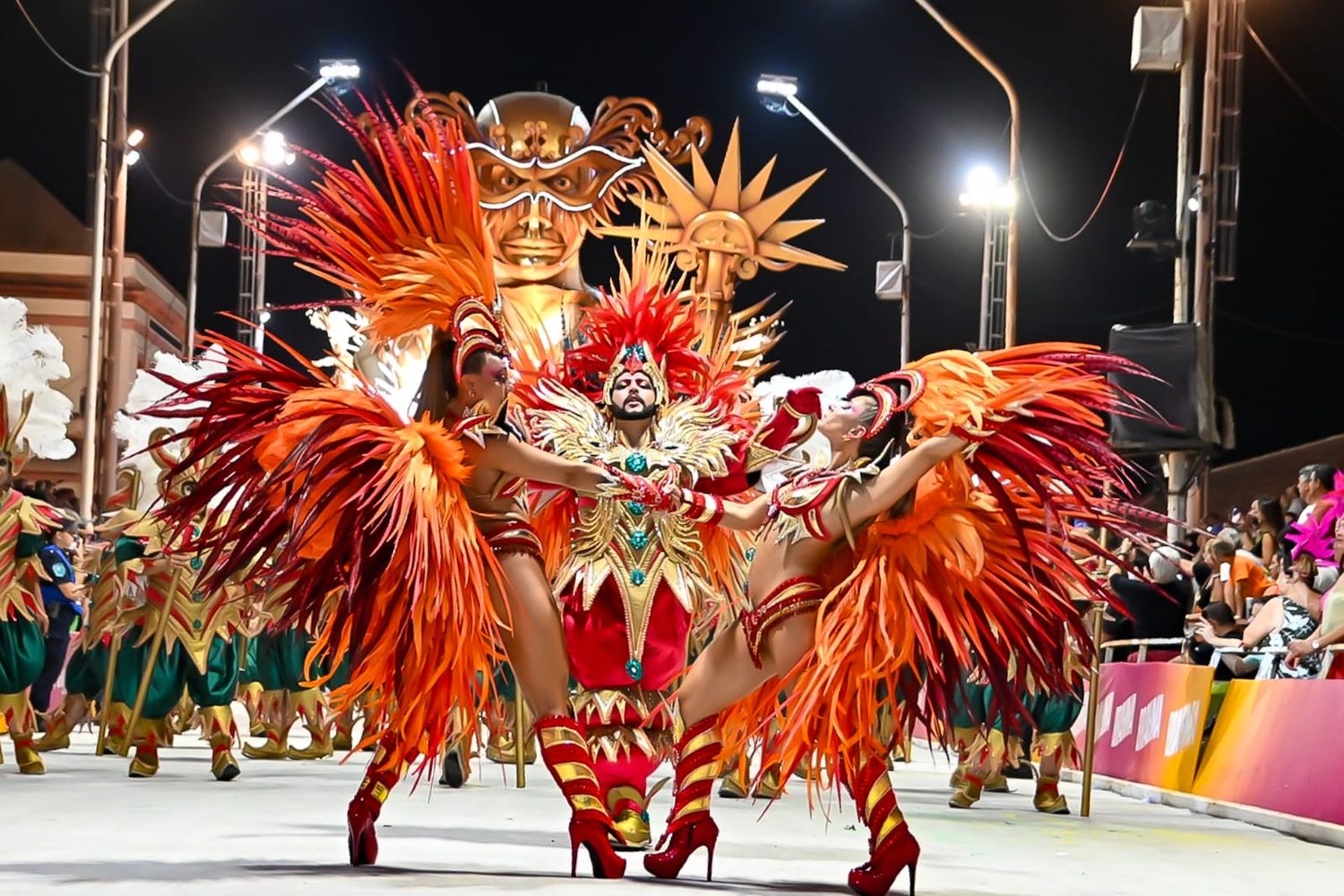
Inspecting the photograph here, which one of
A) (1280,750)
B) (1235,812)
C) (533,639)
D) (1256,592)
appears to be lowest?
(1235,812)

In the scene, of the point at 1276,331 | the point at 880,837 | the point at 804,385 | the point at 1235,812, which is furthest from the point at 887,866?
the point at 1276,331

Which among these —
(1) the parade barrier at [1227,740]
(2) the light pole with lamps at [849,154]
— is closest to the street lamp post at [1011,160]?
(2) the light pole with lamps at [849,154]

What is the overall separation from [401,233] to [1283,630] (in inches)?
227

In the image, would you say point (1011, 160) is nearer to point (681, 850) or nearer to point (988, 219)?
point (988, 219)

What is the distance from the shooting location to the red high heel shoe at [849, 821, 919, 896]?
6770 millimetres

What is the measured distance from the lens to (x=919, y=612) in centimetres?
693

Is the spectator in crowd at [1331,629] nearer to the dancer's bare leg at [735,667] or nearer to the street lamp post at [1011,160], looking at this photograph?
the dancer's bare leg at [735,667]

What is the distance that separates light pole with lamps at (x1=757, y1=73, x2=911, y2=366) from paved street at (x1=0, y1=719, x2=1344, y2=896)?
21.0 ft

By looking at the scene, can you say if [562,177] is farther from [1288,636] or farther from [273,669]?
[1288,636]

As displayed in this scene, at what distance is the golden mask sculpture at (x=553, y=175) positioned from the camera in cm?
1241

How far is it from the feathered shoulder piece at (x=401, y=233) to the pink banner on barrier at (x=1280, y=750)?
15.5 feet

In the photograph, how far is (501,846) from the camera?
823 centimetres

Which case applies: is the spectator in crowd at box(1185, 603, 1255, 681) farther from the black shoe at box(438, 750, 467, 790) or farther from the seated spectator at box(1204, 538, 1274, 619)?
the black shoe at box(438, 750, 467, 790)

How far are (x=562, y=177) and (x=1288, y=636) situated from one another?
5.00 metres
